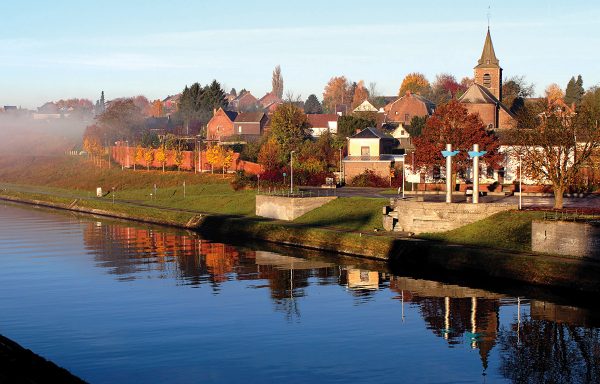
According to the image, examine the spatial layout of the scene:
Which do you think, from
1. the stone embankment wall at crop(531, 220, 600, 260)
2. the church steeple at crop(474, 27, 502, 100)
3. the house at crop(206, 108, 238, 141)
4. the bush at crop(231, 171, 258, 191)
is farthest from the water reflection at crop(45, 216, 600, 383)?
the house at crop(206, 108, 238, 141)

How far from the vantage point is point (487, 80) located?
138000 mm

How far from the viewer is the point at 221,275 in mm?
67562

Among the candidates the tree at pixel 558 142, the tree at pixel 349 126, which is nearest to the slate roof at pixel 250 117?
the tree at pixel 349 126

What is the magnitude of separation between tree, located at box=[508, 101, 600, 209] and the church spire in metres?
52.5

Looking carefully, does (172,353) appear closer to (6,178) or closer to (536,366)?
(536,366)

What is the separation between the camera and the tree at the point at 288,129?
136500 millimetres

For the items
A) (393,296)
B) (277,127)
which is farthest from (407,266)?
(277,127)

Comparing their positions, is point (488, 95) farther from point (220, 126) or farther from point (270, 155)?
point (220, 126)

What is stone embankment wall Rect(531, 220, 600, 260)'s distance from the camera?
2341 inches

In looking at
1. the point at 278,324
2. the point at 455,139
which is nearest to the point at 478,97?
the point at 455,139

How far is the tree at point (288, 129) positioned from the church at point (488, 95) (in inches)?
978

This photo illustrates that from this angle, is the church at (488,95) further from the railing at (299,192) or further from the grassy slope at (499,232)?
the grassy slope at (499,232)

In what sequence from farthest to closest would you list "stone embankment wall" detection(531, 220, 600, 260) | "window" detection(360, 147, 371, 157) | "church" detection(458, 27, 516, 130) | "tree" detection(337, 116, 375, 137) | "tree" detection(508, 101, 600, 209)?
"tree" detection(337, 116, 375, 137) < "church" detection(458, 27, 516, 130) < "window" detection(360, 147, 371, 157) < "tree" detection(508, 101, 600, 209) < "stone embankment wall" detection(531, 220, 600, 260)

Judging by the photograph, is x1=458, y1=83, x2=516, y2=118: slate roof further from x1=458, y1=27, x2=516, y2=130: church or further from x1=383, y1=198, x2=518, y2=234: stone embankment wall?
x1=383, y1=198, x2=518, y2=234: stone embankment wall
